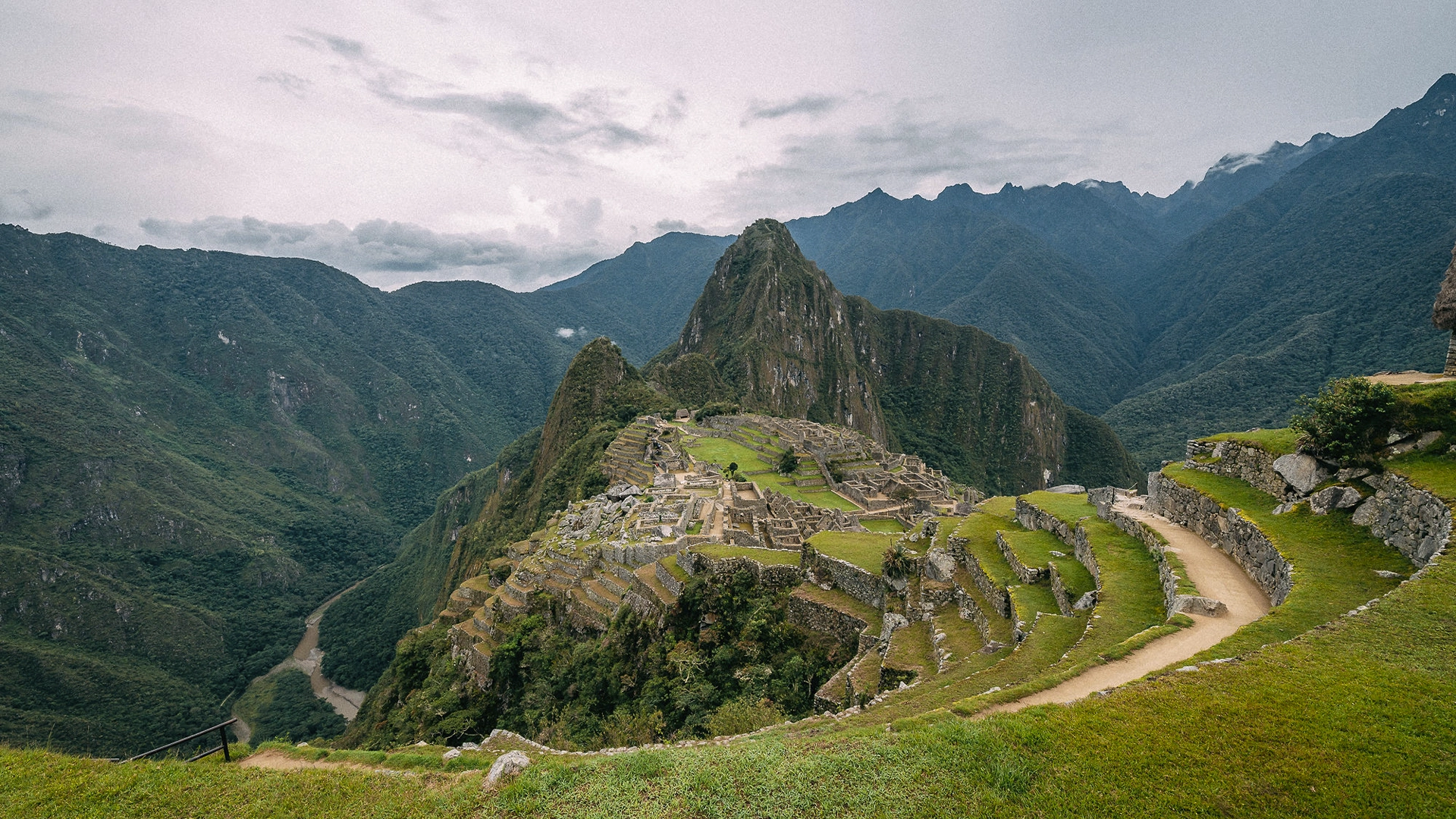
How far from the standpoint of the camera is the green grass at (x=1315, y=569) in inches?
337

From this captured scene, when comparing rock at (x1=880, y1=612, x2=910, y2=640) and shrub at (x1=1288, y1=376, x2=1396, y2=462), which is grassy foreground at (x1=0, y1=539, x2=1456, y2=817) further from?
rock at (x1=880, y1=612, x2=910, y2=640)

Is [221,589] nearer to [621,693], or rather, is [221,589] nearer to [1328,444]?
[621,693]

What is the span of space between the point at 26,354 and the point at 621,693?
271m

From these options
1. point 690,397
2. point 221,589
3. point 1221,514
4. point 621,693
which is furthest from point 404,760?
point 221,589

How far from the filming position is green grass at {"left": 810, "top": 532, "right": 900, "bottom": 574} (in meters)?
18.3

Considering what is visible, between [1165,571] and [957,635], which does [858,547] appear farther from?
[1165,571]

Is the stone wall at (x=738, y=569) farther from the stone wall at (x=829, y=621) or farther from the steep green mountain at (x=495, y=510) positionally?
the steep green mountain at (x=495, y=510)

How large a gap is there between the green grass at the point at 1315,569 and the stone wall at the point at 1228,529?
0.73 ft

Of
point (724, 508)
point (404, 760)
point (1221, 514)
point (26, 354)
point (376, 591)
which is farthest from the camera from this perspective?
Result: point (26, 354)

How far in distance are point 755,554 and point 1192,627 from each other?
13.1 m

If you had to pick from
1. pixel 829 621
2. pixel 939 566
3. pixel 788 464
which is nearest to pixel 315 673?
pixel 788 464

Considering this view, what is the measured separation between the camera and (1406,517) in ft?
32.6

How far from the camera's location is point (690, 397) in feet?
434

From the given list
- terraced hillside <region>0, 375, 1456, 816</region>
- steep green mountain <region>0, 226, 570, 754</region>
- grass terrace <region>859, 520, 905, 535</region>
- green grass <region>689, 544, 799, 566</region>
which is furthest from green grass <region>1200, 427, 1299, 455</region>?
steep green mountain <region>0, 226, 570, 754</region>
